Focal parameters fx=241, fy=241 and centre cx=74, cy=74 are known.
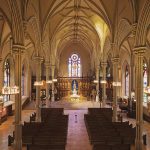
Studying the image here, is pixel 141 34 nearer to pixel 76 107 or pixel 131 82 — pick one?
pixel 131 82

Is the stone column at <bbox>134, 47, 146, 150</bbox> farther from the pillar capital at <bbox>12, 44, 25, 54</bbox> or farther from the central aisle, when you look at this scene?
the pillar capital at <bbox>12, 44, 25, 54</bbox>

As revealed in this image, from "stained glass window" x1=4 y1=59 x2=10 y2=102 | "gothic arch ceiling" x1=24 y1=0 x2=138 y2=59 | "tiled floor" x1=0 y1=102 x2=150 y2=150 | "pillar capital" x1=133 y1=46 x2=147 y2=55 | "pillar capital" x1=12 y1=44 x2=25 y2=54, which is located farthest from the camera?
"stained glass window" x1=4 y1=59 x2=10 y2=102

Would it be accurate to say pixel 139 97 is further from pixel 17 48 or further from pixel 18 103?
pixel 17 48

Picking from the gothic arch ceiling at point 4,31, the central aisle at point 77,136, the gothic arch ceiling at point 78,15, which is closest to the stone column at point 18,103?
the central aisle at point 77,136

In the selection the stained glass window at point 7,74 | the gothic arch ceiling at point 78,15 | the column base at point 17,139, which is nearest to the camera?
the column base at point 17,139

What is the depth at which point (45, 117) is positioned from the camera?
1018 inches

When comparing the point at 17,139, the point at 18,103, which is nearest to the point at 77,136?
the point at 17,139

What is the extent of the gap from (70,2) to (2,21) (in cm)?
935

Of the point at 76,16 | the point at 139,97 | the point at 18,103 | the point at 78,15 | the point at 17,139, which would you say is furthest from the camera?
the point at 76,16

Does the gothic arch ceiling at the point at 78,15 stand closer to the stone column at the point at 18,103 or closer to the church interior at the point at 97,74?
the church interior at the point at 97,74

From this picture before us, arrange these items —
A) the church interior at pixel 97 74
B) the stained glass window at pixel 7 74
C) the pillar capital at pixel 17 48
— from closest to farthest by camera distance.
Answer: the church interior at pixel 97 74, the pillar capital at pixel 17 48, the stained glass window at pixel 7 74

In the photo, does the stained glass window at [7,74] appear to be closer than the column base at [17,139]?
No

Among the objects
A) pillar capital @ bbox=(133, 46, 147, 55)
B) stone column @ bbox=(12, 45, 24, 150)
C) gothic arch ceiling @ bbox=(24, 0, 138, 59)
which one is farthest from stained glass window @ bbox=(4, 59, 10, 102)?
Answer: pillar capital @ bbox=(133, 46, 147, 55)

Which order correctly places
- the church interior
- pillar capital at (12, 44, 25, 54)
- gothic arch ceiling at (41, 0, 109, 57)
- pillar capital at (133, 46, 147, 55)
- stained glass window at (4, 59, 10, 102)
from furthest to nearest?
stained glass window at (4, 59, 10, 102), gothic arch ceiling at (41, 0, 109, 57), pillar capital at (133, 46, 147, 55), pillar capital at (12, 44, 25, 54), the church interior
